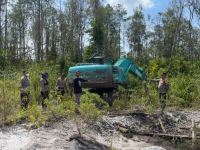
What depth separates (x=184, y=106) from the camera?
23.5 feet

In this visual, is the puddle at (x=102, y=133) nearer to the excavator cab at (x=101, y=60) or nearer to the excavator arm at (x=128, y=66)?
the excavator arm at (x=128, y=66)

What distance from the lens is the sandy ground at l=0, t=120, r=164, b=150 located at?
3652 millimetres

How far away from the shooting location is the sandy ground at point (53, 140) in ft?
12.0

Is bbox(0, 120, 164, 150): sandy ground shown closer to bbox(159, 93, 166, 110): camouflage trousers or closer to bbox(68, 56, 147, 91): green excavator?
bbox(159, 93, 166, 110): camouflage trousers

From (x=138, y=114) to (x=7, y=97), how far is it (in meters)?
3.85

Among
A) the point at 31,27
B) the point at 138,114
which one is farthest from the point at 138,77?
the point at 31,27

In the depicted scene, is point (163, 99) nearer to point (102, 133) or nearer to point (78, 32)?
point (102, 133)

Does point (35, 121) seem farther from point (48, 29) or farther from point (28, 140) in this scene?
point (48, 29)

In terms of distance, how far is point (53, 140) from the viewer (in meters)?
3.94

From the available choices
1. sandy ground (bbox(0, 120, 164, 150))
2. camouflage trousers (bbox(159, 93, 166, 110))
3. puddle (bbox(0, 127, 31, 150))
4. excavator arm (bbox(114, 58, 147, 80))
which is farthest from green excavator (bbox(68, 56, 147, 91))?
puddle (bbox(0, 127, 31, 150))

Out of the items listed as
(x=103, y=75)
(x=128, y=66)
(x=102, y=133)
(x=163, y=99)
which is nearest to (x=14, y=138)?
(x=102, y=133)

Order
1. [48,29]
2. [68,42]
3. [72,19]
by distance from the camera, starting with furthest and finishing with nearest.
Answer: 1. [48,29]
2. [72,19]
3. [68,42]

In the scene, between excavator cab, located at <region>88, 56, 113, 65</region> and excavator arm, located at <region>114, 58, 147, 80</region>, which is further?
excavator cab, located at <region>88, 56, 113, 65</region>

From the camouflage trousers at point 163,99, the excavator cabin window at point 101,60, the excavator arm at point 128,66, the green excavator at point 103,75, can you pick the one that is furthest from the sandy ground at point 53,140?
the excavator cabin window at point 101,60
